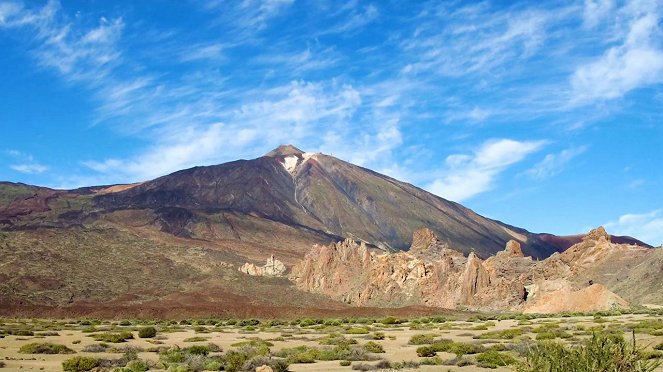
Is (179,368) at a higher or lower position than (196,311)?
higher

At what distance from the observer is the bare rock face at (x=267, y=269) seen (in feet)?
437

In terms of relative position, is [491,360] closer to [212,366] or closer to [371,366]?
[371,366]

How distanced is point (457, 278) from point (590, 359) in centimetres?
8729

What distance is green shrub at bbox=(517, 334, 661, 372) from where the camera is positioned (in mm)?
10211

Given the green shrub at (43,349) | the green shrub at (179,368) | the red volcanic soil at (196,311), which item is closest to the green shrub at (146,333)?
the green shrub at (43,349)

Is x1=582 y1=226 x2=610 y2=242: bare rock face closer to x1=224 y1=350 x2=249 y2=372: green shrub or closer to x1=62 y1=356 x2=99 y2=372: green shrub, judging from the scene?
x1=224 y1=350 x2=249 y2=372: green shrub

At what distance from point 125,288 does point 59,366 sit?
8661 centimetres

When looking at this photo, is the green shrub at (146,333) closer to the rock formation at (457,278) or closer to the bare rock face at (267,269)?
the rock formation at (457,278)

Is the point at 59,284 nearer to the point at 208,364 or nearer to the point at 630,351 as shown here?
the point at 208,364

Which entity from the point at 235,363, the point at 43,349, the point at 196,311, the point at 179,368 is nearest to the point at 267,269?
the point at 196,311

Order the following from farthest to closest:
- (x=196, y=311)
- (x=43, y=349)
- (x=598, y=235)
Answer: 1. (x=598, y=235)
2. (x=196, y=311)
3. (x=43, y=349)

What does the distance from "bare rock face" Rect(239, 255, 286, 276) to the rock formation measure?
14.1 m

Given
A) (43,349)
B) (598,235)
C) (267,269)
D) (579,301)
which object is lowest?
(43,349)

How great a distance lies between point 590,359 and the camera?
10.3m
